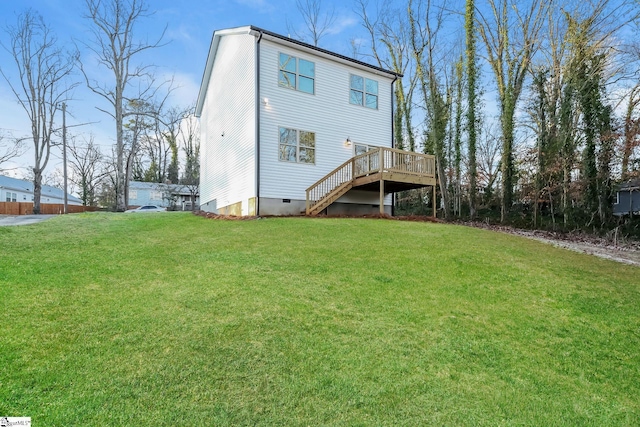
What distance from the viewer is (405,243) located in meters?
7.32

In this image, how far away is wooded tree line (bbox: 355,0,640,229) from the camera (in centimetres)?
1391

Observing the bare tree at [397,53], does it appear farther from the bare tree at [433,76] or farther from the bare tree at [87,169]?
the bare tree at [87,169]

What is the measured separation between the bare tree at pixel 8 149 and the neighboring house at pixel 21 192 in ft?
6.67

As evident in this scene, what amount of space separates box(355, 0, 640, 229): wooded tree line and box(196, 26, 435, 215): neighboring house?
7213 millimetres

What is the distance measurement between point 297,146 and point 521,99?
44.6ft

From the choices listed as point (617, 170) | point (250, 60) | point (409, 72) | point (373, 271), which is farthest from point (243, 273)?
point (409, 72)

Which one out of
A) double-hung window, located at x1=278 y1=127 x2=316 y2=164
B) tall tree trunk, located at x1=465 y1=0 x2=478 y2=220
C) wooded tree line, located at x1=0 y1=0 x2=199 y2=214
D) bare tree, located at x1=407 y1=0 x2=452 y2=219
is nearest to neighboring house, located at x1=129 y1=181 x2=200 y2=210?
wooded tree line, located at x1=0 y1=0 x2=199 y2=214

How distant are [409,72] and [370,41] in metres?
3.58

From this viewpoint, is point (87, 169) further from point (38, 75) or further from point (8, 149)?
point (38, 75)

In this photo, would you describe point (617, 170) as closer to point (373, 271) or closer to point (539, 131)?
point (539, 131)

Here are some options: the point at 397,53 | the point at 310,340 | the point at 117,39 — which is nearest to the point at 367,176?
the point at 310,340

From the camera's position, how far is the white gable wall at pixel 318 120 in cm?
1202

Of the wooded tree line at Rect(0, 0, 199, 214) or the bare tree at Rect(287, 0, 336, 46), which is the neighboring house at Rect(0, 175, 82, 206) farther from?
the bare tree at Rect(287, 0, 336, 46)

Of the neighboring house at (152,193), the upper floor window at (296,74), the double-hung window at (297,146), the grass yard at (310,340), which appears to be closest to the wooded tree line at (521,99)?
the double-hung window at (297,146)
